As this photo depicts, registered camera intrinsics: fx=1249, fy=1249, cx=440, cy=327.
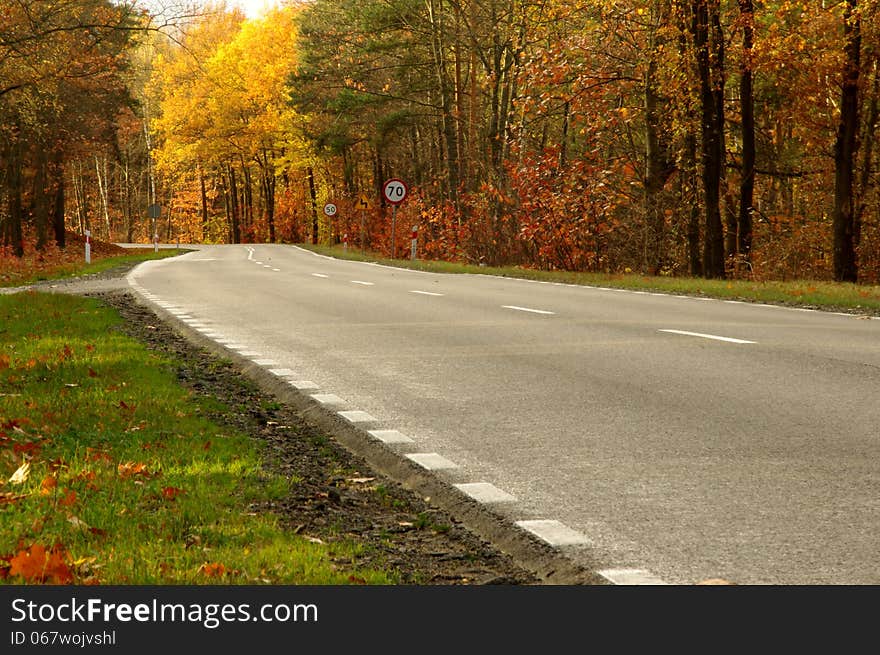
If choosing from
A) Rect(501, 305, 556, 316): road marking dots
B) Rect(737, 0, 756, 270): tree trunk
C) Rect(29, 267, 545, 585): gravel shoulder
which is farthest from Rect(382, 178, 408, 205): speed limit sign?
Rect(29, 267, 545, 585): gravel shoulder

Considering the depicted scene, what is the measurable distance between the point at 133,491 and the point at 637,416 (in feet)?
12.2

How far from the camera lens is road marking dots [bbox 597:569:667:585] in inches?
182

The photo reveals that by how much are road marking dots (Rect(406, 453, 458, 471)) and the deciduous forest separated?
14.1 m

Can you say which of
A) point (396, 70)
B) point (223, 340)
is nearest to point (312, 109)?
point (396, 70)

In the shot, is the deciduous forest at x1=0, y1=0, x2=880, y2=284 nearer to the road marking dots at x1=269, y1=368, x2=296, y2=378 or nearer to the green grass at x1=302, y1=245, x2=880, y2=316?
the green grass at x1=302, y1=245, x2=880, y2=316

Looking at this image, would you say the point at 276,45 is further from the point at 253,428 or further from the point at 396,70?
the point at 253,428

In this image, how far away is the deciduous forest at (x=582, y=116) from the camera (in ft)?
92.9

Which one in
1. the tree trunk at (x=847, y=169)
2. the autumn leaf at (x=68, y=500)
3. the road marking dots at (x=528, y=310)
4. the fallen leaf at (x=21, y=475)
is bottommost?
the road marking dots at (x=528, y=310)

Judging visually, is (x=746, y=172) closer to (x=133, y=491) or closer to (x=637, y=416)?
(x=637, y=416)

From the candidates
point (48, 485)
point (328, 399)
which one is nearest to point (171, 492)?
point (48, 485)

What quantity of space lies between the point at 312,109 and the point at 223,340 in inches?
1799

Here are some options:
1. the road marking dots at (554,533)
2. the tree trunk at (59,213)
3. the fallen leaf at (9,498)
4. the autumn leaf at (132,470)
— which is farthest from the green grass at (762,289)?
the tree trunk at (59,213)

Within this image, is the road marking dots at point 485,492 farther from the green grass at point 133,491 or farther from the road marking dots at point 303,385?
the road marking dots at point 303,385

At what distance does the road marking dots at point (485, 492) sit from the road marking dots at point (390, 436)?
139 cm
